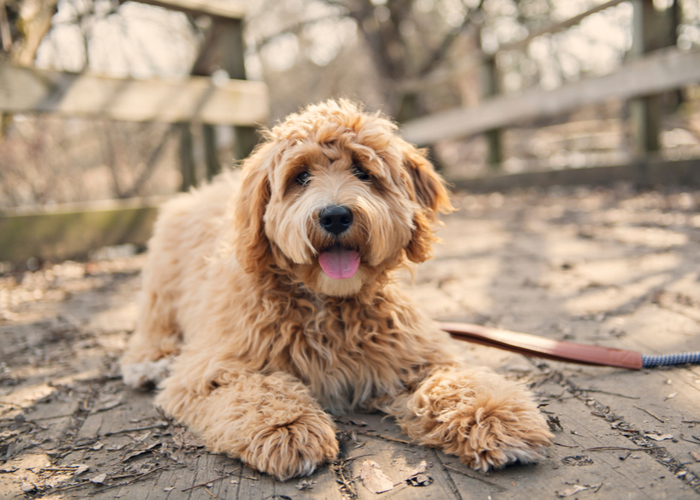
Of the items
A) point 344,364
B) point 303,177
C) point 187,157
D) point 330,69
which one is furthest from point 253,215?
point 330,69

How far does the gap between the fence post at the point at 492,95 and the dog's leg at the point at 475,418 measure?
8.99 metres

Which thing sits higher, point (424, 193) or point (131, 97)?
point (131, 97)

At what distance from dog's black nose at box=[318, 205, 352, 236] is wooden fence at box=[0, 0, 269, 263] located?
378cm

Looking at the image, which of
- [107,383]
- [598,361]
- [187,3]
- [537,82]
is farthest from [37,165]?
[537,82]

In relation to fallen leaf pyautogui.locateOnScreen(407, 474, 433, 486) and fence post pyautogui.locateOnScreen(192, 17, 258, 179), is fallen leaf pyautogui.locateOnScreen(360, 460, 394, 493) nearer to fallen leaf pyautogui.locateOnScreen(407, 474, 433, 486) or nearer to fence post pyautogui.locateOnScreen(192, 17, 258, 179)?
fallen leaf pyautogui.locateOnScreen(407, 474, 433, 486)

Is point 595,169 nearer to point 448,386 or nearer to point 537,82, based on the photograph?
point 448,386

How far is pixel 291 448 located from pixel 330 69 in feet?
62.4

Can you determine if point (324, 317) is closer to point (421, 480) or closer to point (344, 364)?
point (344, 364)

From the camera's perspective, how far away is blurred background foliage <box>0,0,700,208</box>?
6.12 metres

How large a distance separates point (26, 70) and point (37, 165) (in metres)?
1.89

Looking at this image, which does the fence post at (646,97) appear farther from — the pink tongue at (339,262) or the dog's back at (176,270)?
the pink tongue at (339,262)

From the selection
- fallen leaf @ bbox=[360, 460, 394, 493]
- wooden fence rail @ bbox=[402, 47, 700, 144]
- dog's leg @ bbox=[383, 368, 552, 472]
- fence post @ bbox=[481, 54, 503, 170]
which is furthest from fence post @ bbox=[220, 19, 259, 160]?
fence post @ bbox=[481, 54, 503, 170]

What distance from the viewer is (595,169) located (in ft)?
26.5

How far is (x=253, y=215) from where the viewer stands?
250 centimetres
